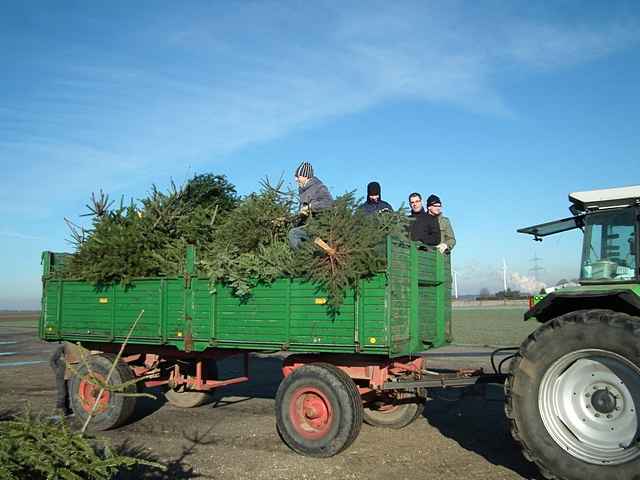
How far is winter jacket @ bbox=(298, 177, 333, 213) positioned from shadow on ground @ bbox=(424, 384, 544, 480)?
2.76 metres

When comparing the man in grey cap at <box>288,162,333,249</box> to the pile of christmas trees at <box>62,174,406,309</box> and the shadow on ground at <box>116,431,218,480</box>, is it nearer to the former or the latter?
the pile of christmas trees at <box>62,174,406,309</box>

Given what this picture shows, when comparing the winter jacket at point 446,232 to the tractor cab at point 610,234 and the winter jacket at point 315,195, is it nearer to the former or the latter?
the winter jacket at point 315,195

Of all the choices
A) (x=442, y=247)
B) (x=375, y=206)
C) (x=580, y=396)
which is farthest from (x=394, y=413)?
(x=580, y=396)

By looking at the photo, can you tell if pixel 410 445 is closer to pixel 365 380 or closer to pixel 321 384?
pixel 365 380

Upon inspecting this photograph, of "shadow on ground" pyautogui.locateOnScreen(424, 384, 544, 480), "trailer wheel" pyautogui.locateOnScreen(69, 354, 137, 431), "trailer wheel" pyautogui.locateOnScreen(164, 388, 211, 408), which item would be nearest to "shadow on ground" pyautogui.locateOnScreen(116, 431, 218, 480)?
"trailer wheel" pyautogui.locateOnScreen(69, 354, 137, 431)

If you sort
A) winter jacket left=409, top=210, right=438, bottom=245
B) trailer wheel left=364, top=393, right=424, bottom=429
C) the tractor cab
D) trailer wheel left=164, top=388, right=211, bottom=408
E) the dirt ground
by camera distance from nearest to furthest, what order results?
the tractor cab, the dirt ground, trailer wheel left=364, top=393, right=424, bottom=429, winter jacket left=409, top=210, right=438, bottom=245, trailer wheel left=164, top=388, right=211, bottom=408

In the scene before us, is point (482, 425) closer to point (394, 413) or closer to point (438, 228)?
point (394, 413)

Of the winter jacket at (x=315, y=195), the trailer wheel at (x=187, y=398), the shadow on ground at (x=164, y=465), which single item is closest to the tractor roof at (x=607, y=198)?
the winter jacket at (x=315, y=195)

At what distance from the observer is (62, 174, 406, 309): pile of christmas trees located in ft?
20.7

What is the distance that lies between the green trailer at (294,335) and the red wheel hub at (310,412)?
0.04 ft

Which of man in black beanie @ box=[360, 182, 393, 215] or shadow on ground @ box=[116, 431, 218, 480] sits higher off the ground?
man in black beanie @ box=[360, 182, 393, 215]

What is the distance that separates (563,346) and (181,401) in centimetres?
623

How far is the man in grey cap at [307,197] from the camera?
23.0ft

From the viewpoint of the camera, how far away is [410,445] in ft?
22.2
